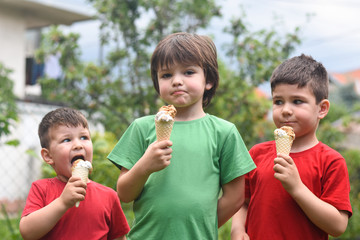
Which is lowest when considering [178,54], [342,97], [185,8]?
[342,97]

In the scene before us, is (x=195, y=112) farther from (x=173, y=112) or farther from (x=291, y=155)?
(x=291, y=155)

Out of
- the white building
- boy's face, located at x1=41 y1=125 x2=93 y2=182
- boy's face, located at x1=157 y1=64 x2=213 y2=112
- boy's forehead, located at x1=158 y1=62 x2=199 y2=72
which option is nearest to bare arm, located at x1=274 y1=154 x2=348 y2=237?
boy's face, located at x1=157 y1=64 x2=213 y2=112

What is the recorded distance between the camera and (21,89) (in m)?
10.3

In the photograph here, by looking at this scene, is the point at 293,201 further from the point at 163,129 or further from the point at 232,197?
the point at 163,129

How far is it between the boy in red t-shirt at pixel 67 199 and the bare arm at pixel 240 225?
561 mm

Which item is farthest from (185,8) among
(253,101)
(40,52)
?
(40,52)

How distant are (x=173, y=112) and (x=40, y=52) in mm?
5844

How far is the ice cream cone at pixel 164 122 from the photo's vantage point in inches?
84.4

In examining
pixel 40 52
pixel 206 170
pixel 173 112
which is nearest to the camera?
pixel 173 112

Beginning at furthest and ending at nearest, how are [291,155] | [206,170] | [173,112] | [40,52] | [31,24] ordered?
[31,24] → [40,52] → [291,155] → [206,170] → [173,112]

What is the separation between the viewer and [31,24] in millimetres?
11430

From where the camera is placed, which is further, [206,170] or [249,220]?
[249,220]

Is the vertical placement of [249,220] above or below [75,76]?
below

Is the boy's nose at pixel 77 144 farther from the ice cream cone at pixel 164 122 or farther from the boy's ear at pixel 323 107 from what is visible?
the boy's ear at pixel 323 107
